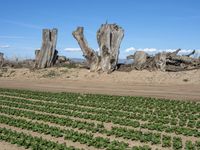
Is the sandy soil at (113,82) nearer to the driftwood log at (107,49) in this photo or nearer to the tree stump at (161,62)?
the driftwood log at (107,49)

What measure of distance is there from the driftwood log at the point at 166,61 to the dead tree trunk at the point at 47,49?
9.31 meters

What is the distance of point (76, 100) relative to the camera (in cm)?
2319

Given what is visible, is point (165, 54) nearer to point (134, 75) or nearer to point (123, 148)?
point (134, 75)

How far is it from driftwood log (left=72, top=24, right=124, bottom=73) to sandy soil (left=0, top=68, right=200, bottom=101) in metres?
0.93

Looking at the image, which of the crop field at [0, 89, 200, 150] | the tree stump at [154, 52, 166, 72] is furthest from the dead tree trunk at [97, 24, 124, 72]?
the crop field at [0, 89, 200, 150]

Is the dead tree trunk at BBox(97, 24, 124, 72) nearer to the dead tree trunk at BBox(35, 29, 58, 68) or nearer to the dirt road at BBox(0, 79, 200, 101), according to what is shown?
the dirt road at BBox(0, 79, 200, 101)

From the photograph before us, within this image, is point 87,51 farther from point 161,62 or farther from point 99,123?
point 99,123

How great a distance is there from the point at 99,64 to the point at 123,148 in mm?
24402

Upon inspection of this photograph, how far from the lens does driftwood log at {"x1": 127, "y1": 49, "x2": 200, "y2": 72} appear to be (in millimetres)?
35344

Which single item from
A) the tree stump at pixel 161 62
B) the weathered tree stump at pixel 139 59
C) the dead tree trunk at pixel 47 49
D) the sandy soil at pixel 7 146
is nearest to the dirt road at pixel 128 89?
the tree stump at pixel 161 62

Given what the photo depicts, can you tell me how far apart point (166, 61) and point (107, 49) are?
598cm

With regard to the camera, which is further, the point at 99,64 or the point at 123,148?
the point at 99,64

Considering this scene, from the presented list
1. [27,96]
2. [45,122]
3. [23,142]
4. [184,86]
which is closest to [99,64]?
[184,86]

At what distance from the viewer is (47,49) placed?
4066 centimetres
